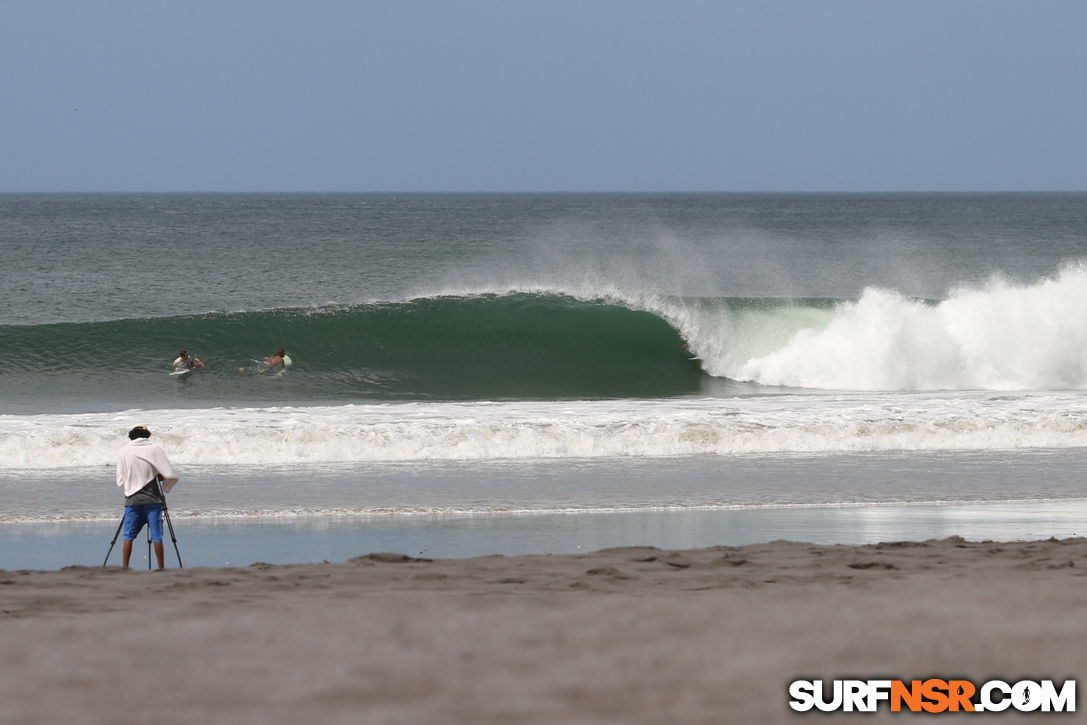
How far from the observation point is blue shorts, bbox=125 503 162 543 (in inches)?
293

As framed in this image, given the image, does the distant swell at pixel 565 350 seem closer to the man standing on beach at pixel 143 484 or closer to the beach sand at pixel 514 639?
the man standing on beach at pixel 143 484

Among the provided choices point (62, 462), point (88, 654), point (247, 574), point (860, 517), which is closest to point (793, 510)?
point (860, 517)

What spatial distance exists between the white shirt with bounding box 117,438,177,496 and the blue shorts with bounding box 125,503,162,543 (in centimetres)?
15

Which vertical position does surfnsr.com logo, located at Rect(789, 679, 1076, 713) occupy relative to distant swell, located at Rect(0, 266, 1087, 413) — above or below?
below

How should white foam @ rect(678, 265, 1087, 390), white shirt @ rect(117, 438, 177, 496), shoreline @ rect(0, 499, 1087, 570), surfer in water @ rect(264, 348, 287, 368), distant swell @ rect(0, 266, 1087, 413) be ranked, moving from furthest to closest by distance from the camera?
surfer in water @ rect(264, 348, 287, 368) → white foam @ rect(678, 265, 1087, 390) → distant swell @ rect(0, 266, 1087, 413) → shoreline @ rect(0, 499, 1087, 570) → white shirt @ rect(117, 438, 177, 496)

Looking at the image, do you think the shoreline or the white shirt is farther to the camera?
the shoreline

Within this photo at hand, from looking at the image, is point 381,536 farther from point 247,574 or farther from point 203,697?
point 203,697

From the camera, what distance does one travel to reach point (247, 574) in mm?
6367

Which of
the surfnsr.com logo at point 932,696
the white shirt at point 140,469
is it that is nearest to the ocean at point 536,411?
the white shirt at point 140,469

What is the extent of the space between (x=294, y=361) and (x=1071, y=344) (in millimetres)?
14631

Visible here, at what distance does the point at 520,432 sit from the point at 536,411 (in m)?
1.56

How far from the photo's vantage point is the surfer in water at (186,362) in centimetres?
1983

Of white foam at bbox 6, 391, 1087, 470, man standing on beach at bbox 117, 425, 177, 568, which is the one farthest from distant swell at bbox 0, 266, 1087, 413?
man standing on beach at bbox 117, 425, 177, 568

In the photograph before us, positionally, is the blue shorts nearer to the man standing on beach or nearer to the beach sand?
the man standing on beach
